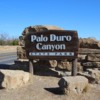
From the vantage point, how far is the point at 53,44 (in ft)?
38.5

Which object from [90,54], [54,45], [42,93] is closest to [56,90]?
[42,93]

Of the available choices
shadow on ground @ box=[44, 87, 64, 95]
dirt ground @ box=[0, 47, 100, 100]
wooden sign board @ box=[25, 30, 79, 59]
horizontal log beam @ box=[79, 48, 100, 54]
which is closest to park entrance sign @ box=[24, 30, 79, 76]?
wooden sign board @ box=[25, 30, 79, 59]

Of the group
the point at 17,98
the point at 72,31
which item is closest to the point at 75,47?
the point at 72,31

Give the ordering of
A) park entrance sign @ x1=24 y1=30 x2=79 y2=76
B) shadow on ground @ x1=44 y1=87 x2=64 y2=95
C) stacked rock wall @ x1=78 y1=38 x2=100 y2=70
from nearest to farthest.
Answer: shadow on ground @ x1=44 y1=87 x2=64 y2=95 < park entrance sign @ x1=24 y1=30 x2=79 y2=76 < stacked rock wall @ x1=78 y1=38 x2=100 y2=70

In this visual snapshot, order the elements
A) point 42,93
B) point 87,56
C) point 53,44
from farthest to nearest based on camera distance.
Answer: point 87,56 → point 53,44 → point 42,93

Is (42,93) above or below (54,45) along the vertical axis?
below

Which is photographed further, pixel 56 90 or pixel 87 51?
pixel 87 51

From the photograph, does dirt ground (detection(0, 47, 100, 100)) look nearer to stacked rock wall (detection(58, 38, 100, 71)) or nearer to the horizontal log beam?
stacked rock wall (detection(58, 38, 100, 71))

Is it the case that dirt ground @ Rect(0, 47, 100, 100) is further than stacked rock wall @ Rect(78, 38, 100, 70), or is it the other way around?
stacked rock wall @ Rect(78, 38, 100, 70)

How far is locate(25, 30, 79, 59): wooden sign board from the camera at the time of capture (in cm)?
1168

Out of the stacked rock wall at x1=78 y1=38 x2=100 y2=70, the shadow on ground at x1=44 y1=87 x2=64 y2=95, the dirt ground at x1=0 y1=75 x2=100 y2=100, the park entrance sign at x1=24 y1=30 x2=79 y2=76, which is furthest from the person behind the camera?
the stacked rock wall at x1=78 y1=38 x2=100 y2=70

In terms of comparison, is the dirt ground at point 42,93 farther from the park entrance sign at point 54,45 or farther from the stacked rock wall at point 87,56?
the stacked rock wall at point 87,56

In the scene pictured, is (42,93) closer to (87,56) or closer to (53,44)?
(53,44)

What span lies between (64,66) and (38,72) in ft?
3.54
